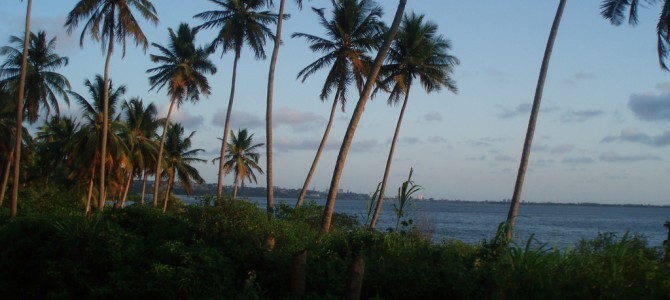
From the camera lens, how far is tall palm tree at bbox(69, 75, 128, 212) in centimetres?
3070

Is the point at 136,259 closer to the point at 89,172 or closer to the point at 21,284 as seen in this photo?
the point at 21,284

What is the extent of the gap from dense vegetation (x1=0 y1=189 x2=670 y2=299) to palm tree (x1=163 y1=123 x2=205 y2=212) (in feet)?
99.2

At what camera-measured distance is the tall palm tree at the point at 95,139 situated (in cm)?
3070

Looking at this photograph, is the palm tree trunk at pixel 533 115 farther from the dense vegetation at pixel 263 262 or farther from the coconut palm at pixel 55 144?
the coconut palm at pixel 55 144

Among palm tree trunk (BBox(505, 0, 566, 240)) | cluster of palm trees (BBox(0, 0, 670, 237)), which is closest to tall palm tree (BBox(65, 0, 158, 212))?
cluster of palm trees (BBox(0, 0, 670, 237))

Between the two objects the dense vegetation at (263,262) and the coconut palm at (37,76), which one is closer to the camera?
the dense vegetation at (263,262)

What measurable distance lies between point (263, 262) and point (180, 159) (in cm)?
3425

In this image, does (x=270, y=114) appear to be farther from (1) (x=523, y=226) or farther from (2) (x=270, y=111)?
(1) (x=523, y=226)

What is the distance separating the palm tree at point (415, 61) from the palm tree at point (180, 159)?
19161 mm

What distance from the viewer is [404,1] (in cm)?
1655

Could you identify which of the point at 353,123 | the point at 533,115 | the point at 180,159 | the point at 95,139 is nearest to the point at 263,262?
the point at 353,123

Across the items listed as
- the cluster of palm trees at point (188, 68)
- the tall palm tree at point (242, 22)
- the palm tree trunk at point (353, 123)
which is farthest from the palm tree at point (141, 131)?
the palm tree trunk at point (353, 123)

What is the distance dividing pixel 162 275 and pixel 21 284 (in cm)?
316

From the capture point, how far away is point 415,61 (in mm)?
26375
